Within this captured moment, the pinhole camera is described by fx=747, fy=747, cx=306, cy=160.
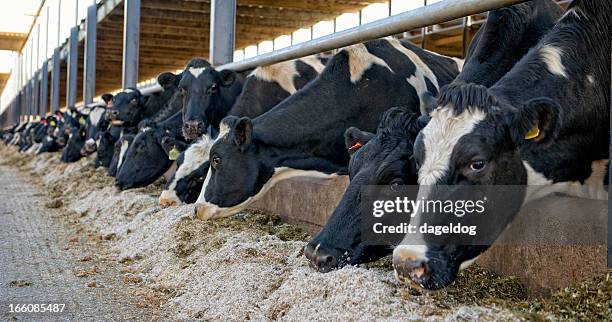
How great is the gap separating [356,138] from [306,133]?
51.7 inches

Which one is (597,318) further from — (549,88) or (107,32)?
(107,32)

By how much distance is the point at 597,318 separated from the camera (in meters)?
2.42

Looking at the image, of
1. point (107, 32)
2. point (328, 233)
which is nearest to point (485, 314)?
point (328, 233)

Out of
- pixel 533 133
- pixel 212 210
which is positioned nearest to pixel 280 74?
pixel 212 210

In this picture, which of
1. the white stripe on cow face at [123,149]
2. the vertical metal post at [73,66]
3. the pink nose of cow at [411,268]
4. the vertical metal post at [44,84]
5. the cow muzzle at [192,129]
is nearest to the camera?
the pink nose of cow at [411,268]

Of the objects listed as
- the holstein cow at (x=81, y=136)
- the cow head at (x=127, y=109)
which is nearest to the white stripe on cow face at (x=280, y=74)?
the cow head at (x=127, y=109)

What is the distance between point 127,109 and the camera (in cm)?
1040

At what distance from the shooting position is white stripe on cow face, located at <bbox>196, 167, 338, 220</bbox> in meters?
4.98

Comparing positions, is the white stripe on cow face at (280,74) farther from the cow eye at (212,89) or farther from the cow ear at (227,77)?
the cow eye at (212,89)

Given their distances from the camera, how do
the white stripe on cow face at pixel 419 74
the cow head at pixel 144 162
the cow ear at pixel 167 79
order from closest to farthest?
the white stripe on cow face at pixel 419 74, the cow head at pixel 144 162, the cow ear at pixel 167 79

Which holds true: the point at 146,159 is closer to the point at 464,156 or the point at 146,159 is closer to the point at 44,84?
Answer: the point at 464,156

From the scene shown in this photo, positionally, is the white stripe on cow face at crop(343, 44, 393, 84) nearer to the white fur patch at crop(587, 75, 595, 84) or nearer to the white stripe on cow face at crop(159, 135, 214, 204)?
the white stripe on cow face at crop(159, 135, 214, 204)

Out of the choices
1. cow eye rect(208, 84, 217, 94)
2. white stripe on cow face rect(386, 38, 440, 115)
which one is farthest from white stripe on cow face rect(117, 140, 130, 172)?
white stripe on cow face rect(386, 38, 440, 115)

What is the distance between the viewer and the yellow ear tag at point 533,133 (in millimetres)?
2615
